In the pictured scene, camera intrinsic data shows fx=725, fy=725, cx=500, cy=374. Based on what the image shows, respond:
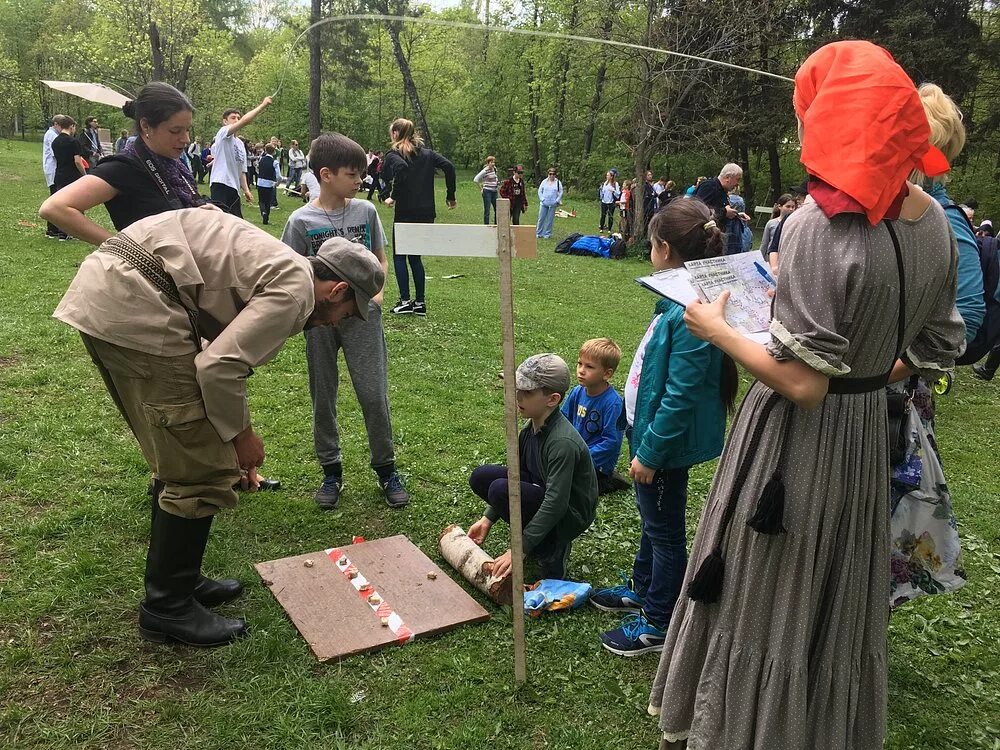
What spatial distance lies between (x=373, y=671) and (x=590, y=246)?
46.1 feet

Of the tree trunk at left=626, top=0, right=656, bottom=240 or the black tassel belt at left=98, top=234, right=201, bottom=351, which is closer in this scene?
the black tassel belt at left=98, top=234, right=201, bottom=351

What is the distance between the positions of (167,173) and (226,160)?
8.23 meters

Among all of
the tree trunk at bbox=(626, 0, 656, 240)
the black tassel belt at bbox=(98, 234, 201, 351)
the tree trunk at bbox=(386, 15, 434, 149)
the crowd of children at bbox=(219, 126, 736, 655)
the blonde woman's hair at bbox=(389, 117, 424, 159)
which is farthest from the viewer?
A: the tree trunk at bbox=(386, 15, 434, 149)

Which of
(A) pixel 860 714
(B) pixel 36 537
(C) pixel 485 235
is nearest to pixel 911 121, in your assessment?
(C) pixel 485 235

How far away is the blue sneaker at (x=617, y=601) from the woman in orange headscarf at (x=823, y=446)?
3.72ft

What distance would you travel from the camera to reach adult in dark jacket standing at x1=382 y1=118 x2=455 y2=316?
823cm

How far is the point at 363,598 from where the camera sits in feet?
10.8

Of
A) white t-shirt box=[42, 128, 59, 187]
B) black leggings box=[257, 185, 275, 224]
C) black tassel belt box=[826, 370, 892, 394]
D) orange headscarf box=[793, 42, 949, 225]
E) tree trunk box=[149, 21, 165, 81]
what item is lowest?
black leggings box=[257, 185, 275, 224]

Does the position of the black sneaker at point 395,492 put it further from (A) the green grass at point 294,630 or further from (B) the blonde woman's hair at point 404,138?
(B) the blonde woman's hair at point 404,138

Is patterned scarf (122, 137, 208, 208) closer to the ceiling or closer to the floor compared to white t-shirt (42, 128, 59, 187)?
closer to the ceiling

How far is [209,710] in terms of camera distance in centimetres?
257

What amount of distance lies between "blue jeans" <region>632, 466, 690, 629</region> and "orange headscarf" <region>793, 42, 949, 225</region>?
145 centimetres

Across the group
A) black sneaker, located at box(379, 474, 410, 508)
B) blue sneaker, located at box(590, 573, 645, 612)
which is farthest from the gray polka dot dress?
black sneaker, located at box(379, 474, 410, 508)

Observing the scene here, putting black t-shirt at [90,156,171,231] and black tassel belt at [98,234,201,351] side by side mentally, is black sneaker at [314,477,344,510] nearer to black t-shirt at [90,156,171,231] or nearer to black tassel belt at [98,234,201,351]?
black t-shirt at [90,156,171,231]
